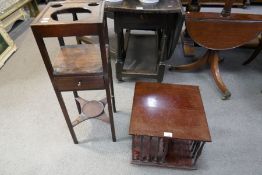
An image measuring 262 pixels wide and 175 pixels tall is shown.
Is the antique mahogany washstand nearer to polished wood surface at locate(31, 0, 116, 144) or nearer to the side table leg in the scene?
the side table leg

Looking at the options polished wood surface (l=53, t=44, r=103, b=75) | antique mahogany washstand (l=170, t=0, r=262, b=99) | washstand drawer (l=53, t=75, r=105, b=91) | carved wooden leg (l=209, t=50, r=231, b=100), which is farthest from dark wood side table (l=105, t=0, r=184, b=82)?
washstand drawer (l=53, t=75, r=105, b=91)

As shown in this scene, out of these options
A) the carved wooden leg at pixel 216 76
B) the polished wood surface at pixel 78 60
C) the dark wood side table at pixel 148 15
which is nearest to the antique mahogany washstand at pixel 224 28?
the dark wood side table at pixel 148 15

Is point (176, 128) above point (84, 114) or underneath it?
above

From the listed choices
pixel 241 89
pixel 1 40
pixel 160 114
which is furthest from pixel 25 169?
pixel 241 89

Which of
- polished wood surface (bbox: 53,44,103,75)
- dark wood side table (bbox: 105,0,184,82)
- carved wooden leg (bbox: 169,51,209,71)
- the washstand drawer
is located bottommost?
carved wooden leg (bbox: 169,51,209,71)

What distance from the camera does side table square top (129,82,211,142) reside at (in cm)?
112

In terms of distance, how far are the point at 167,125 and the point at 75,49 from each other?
2.61 ft

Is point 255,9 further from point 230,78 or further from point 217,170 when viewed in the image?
point 217,170

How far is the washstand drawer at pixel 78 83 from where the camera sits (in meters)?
1.09

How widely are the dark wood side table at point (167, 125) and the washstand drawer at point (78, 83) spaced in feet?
0.99

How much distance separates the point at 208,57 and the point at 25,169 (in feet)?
6.48

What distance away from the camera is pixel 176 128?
1.14 meters

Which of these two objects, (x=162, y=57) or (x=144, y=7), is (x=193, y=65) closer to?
(x=162, y=57)

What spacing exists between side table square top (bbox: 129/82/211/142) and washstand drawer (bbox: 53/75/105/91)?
302mm
